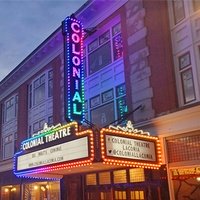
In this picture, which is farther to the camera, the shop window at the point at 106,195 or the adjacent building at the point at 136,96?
the shop window at the point at 106,195

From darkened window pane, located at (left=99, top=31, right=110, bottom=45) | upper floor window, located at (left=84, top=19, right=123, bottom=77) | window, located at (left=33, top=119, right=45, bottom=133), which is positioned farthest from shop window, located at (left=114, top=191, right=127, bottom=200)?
window, located at (left=33, top=119, right=45, bottom=133)

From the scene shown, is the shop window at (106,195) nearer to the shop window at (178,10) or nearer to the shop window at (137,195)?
the shop window at (137,195)

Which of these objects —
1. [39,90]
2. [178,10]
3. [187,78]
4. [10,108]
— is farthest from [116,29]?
[10,108]

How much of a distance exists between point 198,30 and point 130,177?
5996mm

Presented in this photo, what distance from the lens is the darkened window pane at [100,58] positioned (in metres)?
16.1

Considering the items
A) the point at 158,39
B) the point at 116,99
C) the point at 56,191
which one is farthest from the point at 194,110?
the point at 56,191

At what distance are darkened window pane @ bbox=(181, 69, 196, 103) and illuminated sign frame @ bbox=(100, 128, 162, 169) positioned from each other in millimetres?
1872

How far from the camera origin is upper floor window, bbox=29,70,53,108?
20.5 metres

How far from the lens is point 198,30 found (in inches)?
477

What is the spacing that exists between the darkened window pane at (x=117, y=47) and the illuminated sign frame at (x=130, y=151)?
Result: 4.76 metres

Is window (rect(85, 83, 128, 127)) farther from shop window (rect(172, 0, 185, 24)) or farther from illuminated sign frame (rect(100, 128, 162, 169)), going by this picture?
shop window (rect(172, 0, 185, 24))

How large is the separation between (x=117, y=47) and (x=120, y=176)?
19.0ft

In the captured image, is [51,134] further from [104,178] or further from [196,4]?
[196,4]

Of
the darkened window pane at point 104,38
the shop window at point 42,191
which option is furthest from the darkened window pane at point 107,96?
the shop window at point 42,191
